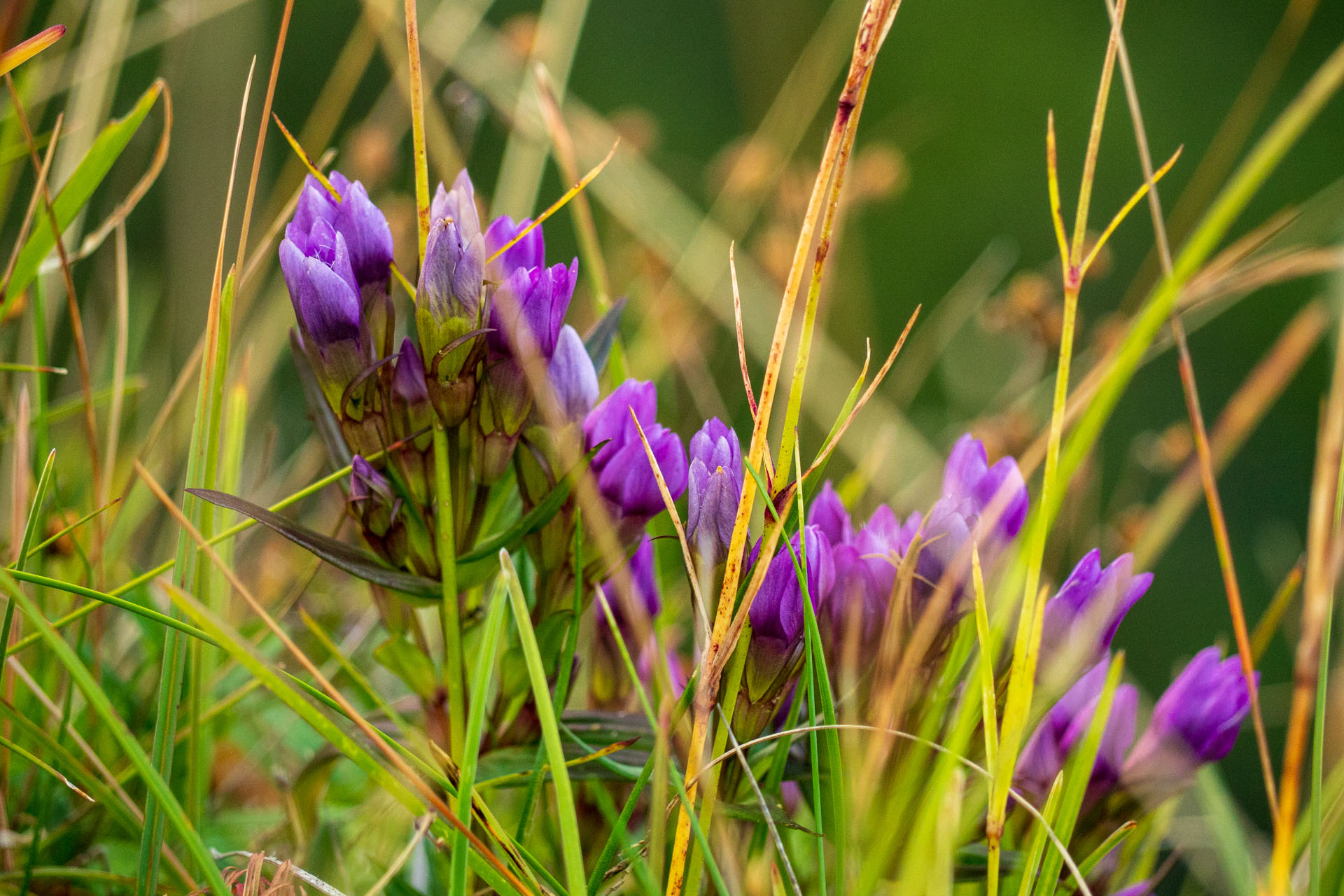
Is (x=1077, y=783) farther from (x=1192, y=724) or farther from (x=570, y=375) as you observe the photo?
(x=570, y=375)

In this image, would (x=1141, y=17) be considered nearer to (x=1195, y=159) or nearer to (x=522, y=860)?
(x=1195, y=159)

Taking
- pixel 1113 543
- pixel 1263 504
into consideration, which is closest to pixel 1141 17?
pixel 1263 504

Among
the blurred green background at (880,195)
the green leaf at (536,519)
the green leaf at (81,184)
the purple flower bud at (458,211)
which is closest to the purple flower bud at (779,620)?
the green leaf at (536,519)

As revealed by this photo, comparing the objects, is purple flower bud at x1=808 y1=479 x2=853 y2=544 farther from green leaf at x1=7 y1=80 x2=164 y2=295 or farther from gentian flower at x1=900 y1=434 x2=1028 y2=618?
green leaf at x1=7 y1=80 x2=164 y2=295

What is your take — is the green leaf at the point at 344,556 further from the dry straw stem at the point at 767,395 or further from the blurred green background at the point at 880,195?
the blurred green background at the point at 880,195

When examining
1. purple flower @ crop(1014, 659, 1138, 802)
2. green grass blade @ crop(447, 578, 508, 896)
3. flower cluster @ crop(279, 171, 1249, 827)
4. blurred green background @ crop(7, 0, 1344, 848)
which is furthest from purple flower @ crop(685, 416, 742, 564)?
blurred green background @ crop(7, 0, 1344, 848)
